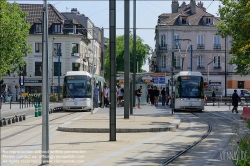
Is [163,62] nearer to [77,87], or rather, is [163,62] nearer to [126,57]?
[77,87]

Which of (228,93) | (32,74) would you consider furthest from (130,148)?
(32,74)

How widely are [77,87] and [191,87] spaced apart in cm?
804

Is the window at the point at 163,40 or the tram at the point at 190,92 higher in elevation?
the window at the point at 163,40

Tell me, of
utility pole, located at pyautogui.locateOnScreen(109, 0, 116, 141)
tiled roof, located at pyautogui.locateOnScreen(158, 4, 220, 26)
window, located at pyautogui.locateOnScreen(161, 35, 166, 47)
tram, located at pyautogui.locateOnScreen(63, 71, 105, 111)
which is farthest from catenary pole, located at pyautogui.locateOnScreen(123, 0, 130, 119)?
window, located at pyautogui.locateOnScreen(161, 35, 166, 47)

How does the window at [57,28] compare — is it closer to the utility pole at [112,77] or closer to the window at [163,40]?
the window at [163,40]

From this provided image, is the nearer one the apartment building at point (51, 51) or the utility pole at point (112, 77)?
the utility pole at point (112, 77)

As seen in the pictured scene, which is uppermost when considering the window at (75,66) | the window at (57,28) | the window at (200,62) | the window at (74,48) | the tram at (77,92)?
the window at (57,28)

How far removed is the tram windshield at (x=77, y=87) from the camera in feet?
128

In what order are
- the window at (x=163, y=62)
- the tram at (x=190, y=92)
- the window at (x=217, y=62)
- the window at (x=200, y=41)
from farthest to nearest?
the window at (x=163, y=62) → the window at (x=200, y=41) → the window at (x=217, y=62) → the tram at (x=190, y=92)

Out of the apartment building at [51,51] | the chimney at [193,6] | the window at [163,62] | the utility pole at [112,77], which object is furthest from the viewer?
the chimney at [193,6]

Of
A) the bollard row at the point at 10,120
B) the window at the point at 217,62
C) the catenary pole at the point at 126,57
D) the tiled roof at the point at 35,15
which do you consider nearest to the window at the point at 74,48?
the tiled roof at the point at 35,15

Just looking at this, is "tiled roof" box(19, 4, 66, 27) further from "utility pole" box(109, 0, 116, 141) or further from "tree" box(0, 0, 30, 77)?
"utility pole" box(109, 0, 116, 141)

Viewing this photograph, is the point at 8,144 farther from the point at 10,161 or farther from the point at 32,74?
the point at 32,74

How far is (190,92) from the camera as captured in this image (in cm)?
3941
